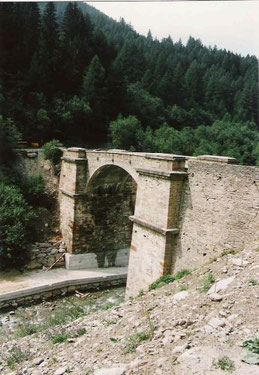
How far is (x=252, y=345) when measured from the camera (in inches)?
196

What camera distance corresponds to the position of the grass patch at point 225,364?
4570 millimetres

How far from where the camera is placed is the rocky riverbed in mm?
4945

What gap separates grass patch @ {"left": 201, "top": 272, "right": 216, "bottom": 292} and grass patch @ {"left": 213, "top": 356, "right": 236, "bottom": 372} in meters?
2.84

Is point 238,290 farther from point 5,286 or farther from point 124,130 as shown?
point 124,130

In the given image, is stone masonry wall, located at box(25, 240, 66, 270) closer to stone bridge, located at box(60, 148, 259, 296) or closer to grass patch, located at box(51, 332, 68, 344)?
stone bridge, located at box(60, 148, 259, 296)

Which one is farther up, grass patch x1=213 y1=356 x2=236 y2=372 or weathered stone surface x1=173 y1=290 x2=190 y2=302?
grass patch x1=213 y1=356 x2=236 y2=372

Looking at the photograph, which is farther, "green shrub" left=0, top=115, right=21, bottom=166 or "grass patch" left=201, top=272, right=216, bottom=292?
"green shrub" left=0, top=115, right=21, bottom=166

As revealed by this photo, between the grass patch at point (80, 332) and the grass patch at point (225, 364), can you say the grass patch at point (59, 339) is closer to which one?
the grass patch at point (80, 332)

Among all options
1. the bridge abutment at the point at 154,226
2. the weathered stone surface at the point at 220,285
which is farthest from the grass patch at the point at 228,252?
the weathered stone surface at the point at 220,285

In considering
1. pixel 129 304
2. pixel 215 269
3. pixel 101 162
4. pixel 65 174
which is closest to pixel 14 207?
pixel 65 174

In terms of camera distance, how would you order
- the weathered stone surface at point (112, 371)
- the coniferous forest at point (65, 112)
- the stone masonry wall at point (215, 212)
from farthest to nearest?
the coniferous forest at point (65, 112) < the stone masonry wall at point (215, 212) < the weathered stone surface at point (112, 371)

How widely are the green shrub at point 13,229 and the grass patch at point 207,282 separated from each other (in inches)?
462

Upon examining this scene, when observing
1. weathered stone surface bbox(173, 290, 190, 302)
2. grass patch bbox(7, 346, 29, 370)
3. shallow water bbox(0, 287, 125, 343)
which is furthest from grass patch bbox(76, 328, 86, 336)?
shallow water bbox(0, 287, 125, 343)

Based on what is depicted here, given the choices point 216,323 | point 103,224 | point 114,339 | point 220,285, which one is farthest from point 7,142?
point 216,323
